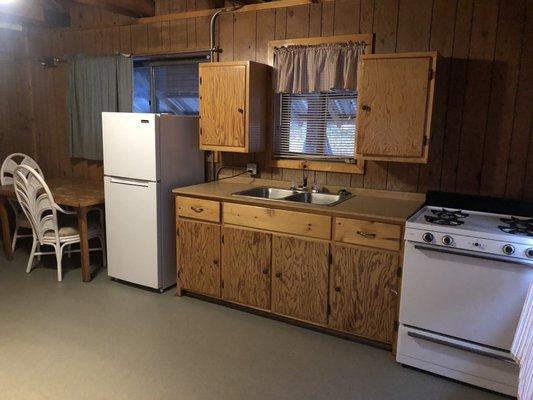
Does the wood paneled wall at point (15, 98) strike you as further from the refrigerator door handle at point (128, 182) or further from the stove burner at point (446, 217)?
the stove burner at point (446, 217)

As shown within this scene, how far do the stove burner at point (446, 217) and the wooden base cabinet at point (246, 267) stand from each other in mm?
1056

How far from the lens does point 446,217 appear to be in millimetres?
2459

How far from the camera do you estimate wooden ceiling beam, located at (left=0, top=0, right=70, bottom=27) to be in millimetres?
3996

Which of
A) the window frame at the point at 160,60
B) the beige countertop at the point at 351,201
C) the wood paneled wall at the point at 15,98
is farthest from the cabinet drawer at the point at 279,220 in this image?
the wood paneled wall at the point at 15,98

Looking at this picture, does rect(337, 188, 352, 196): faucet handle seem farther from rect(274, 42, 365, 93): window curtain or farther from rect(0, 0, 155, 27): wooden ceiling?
rect(0, 0, 155, 27): wooden ceiling

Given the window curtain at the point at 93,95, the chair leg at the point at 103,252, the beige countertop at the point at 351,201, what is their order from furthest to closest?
1. the window curtain at the point at 93,95
2. the chair leg at the point at 103,252
3. the beige countertop at the point at 351,201

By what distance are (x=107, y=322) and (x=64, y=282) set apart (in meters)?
0.95

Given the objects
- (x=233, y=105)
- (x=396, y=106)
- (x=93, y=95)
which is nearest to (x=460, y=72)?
(x=396, y=106)

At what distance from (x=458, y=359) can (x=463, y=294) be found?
14.7 inches

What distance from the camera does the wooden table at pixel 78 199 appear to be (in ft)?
11.7

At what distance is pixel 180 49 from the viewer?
3.87 m

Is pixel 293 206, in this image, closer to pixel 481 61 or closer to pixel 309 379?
pixel 309 379

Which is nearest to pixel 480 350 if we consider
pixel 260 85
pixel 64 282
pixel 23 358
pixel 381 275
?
pixel 381 275

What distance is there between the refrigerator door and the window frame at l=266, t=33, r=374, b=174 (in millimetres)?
922
